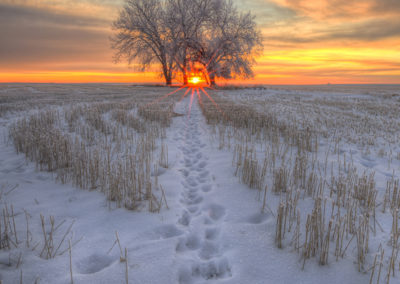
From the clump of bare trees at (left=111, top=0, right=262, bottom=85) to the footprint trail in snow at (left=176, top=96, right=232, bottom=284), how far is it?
97.8 ft

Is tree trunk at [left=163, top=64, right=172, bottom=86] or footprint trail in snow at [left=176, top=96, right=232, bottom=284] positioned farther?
tree trunk at [left=163, top=64, right=172, bottom=86]

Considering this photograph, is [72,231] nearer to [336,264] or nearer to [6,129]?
[336,264]

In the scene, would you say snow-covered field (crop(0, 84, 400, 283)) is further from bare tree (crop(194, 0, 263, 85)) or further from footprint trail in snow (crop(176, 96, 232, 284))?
bare tree (crop(194, 0, 263, 85))

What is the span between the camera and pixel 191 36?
108 ft

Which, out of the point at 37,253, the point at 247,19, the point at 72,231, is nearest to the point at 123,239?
the point at 72,231

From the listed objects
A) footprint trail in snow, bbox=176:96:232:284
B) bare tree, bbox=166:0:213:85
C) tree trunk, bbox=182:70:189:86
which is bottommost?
footprint trail in snow, bbox=176:96:232:284

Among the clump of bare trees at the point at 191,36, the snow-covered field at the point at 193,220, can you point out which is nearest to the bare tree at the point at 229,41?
the clump of bare trees at the point at 191,36

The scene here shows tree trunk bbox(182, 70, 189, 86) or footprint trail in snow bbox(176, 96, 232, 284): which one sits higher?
tree trunk bbox(182, 70, 189, 86)

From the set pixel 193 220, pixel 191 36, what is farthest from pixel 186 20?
pixel 193 220

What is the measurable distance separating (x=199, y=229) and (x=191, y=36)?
112 ft

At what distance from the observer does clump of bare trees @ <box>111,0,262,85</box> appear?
103ft

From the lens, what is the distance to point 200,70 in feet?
117

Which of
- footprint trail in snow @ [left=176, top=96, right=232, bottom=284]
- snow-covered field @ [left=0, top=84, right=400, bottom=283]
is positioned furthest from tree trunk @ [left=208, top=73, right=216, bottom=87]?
footprint trail in snow @ [left=176, top=96, right=232, bottom=284]

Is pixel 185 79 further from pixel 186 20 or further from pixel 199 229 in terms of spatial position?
pixel 199 229
